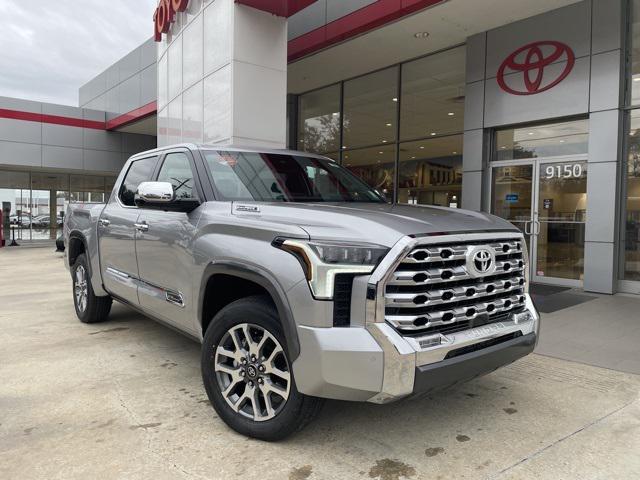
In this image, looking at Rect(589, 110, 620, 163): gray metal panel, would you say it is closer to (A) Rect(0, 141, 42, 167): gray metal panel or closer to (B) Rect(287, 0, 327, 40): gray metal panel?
(B) Rect(287, 0, 327, 40): gray metal panel

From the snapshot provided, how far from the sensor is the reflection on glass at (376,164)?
12.6 meters

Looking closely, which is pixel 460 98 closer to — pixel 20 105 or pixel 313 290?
pixel 313 290

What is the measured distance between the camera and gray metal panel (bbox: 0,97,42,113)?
1819cm

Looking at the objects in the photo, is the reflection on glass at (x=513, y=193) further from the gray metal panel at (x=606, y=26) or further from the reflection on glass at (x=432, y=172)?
the gray metal panel at (x=606, y=26)

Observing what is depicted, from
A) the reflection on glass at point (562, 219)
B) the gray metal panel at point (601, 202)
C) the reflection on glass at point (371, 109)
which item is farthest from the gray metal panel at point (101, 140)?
the gray metal panel at point (601, 202)

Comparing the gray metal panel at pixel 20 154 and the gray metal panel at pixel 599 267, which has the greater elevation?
the gray metal panel at pixel 20 154

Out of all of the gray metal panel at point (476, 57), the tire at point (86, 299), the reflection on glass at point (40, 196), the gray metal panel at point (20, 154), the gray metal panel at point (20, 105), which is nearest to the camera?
the tire at point (86, 299)

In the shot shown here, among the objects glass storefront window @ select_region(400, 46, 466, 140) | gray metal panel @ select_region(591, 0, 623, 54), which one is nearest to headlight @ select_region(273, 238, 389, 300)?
gray metal panel @ select_region(591, 0, 623, 54)

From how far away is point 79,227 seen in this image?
5605mm

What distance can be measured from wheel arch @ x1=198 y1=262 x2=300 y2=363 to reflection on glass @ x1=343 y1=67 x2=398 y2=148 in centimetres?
992

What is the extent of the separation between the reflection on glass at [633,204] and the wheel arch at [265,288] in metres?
7.31

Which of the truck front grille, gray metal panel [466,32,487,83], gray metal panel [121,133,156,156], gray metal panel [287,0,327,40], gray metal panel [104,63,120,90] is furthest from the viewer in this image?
gray metal panel [121,133,156,156]

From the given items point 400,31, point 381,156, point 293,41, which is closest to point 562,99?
point 400,31

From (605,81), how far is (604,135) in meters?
0.89
